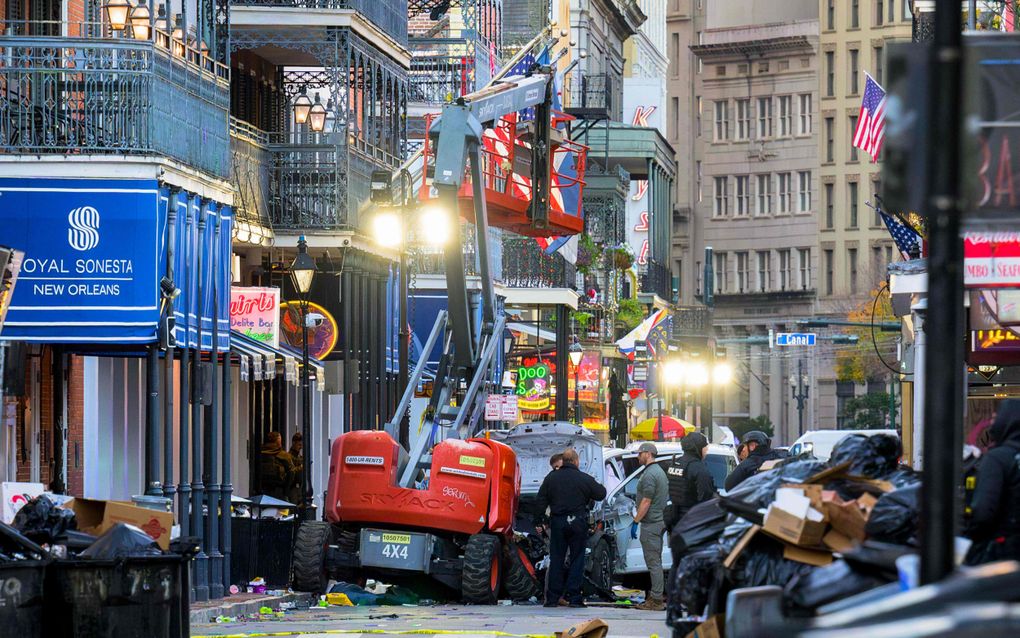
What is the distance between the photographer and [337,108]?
3234 centimetres

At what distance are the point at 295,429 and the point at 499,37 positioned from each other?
16651 millimetres

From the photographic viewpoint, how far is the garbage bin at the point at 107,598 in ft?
46.7

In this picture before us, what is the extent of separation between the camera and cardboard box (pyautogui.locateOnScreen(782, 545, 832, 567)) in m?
11.9

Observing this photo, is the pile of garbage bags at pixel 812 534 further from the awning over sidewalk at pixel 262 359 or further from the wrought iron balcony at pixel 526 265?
the wrought iron balcony at pixel 526 265

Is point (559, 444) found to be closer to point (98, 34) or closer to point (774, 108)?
point (98, 34)

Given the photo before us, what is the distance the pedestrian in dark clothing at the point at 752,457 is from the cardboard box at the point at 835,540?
7.34 meters

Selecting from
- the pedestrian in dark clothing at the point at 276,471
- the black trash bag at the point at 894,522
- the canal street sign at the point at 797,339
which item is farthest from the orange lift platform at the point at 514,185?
the canal street sign at the point at 797,339

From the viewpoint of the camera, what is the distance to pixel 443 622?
19.8 m

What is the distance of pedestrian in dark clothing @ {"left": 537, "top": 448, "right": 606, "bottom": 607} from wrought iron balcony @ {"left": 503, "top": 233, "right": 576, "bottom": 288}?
27925 millimetres

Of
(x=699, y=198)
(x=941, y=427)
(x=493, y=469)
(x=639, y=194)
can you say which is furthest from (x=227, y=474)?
(x=699, y=198)

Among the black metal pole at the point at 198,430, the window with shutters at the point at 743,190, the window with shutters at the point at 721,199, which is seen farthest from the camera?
the window with shutters at the point at 743,190

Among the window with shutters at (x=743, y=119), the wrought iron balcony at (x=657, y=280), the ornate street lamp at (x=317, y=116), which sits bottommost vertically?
the wrought iron balcony at (x=657, y=280)

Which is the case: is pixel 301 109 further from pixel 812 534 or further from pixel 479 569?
pixel 812 534

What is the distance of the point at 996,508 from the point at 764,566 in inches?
51.2
